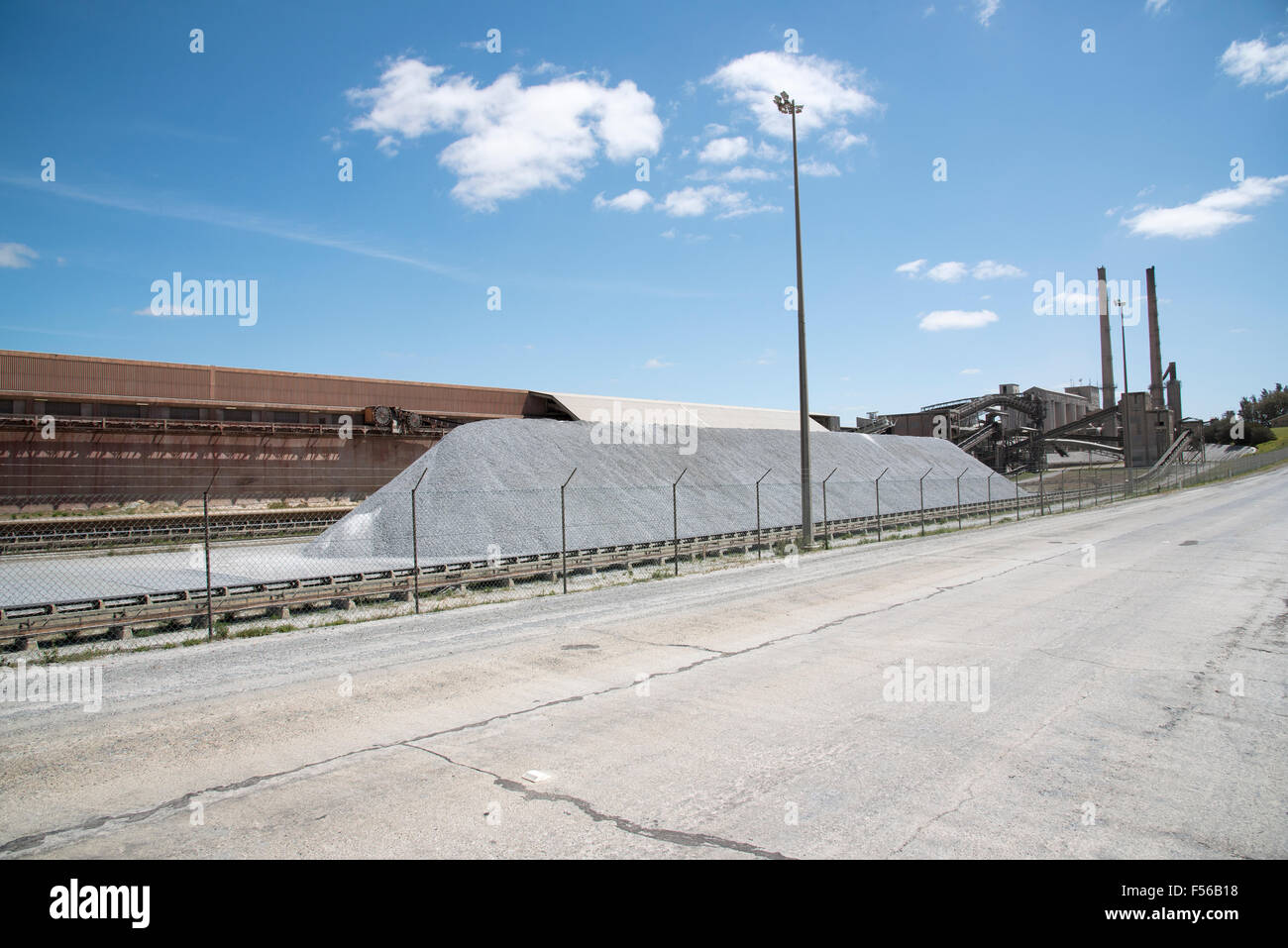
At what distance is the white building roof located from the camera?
47.4 metres

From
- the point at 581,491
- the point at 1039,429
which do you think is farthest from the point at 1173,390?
the point at 581,491

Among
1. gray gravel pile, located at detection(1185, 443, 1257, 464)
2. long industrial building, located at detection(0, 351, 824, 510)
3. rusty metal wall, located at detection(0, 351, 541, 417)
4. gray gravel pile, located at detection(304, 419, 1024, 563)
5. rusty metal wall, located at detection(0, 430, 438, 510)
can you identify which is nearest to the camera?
gray gravel pile, located at detection(304, 419, 1024, 563)

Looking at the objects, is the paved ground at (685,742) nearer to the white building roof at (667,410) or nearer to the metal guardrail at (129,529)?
the metal guardrail at (129,529)

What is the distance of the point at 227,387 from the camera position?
131 feet

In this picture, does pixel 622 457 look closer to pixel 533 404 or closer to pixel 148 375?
pixel 533 404

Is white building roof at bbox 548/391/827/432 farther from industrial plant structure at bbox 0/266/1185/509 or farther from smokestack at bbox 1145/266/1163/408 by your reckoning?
smokestack at bbox 1145/266/1163/408

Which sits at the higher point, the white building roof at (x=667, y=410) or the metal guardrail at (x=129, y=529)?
the white building roof at (x=667, y=410)

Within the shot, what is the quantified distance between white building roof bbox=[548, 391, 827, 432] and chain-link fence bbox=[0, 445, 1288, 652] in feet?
41.9

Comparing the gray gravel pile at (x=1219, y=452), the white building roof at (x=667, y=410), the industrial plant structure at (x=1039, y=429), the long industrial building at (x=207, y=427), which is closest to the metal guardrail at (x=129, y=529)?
the long industrial building at (x=207, y=427)

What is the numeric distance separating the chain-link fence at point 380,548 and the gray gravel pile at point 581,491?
0.09 meters

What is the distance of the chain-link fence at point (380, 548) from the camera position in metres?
13.0

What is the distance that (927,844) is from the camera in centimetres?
440

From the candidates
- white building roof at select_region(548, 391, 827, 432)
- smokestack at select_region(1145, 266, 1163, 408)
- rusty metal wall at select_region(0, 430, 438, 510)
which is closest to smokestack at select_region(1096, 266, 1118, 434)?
smokestack at select_region(1145, 266, 1163, 408)
